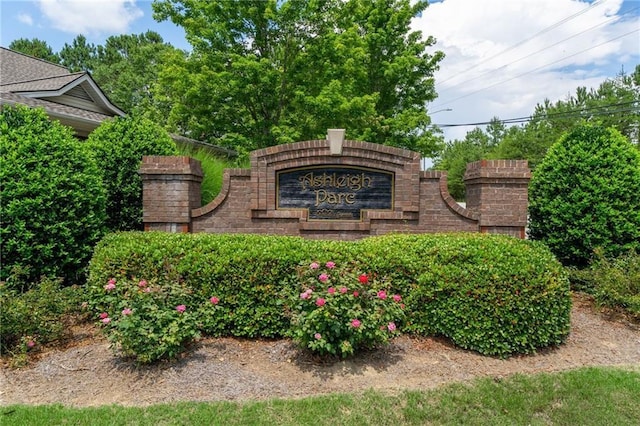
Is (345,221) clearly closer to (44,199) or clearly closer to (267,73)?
(44,199)

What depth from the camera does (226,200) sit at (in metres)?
5.48

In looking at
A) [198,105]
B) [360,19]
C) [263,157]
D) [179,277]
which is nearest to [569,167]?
[263,157]

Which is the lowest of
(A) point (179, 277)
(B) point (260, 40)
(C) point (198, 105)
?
(A) point (179, 277)

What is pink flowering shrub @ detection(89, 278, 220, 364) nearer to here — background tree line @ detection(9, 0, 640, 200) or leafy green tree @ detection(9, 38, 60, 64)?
background tree line @ detection(9, 0, 640, 200)

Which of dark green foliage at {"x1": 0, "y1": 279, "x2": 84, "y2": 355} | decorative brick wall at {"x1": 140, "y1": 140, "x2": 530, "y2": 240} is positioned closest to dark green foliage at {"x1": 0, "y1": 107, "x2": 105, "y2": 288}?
dark green foliage at {"x1": 0, "y1": 279, "x2": 84, "y2": 355}

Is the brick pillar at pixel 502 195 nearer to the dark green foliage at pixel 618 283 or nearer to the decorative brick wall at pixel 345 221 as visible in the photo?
the decorative brick wall at pixel 345 221

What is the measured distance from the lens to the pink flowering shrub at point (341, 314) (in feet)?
10.5

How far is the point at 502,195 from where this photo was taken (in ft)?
17.1

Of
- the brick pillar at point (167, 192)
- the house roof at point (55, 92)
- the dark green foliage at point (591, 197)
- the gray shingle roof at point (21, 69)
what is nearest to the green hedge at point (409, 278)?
the brick pillar at point (167, 192)

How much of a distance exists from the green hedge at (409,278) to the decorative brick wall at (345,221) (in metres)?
1.12

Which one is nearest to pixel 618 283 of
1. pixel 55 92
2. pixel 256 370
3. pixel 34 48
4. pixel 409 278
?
pixel 409 278

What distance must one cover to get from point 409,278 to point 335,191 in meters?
1.98

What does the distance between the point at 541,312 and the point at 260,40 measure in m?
10.4

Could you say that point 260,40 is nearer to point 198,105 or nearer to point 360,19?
point 198,105
